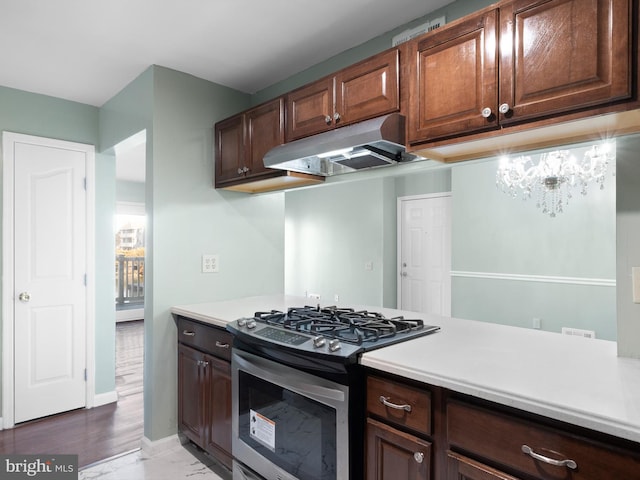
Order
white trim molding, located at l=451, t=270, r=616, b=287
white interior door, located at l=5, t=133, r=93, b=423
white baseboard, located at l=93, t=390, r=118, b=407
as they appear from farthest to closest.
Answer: white trim molding, located at l=451, t=270, r=616, b=287, white baseboard, located at l=93, t=390, r=118, b=407, white interior door, located at l=5, t=133, r=93, b=423

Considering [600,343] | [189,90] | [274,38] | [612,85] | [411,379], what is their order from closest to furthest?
1. [612,85]
2. [411,379]
3. [600,343]
4. [274,38]
5. [189,90]

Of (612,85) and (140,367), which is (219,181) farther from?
(140,367)

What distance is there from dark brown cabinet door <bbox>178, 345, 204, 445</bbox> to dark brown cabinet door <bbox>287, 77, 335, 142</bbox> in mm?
1460

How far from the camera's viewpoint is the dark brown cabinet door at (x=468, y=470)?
1.11 metres

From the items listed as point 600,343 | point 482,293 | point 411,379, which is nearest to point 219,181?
point 411,379

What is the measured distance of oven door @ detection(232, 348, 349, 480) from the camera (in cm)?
149

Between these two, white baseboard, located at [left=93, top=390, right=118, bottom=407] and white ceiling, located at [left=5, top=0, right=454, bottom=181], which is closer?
white ceiling, located at [left=5, top=0, right=454, bottom=181]

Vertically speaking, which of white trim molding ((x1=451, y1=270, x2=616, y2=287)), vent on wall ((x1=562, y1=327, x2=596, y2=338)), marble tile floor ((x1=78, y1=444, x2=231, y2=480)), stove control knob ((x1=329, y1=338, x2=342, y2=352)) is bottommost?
marble tile floor ((x1=78, y1=444, x2=231, y2=480))

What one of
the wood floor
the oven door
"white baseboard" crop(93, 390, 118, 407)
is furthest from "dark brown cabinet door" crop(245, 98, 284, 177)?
"white baseboard" crop(93, 390, 118, 407)

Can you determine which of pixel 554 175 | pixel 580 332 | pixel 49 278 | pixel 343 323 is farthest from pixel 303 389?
pixel 580 332

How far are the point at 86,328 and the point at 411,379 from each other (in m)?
3.01

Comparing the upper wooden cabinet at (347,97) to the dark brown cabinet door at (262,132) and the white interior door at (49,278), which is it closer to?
the dark brown cabinet door at (262,132)

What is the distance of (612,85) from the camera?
1174 millimetres

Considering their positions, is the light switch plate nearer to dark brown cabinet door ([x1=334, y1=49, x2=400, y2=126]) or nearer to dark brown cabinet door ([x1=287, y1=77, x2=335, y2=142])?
dark brown cabinet door ([x1=334, y1=49, x2=400, y2=126])
